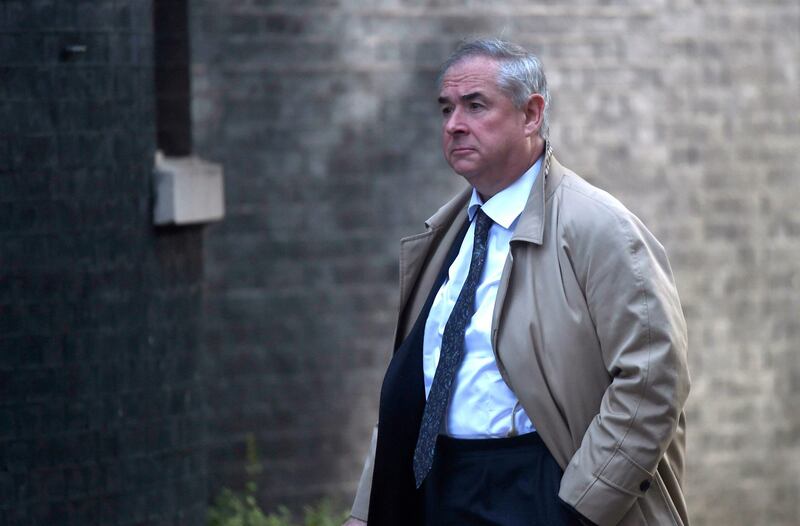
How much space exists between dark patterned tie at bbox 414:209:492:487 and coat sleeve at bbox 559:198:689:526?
0.37 metres

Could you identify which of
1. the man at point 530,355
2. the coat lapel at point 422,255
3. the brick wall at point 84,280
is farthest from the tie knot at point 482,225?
the brick wall at point 84,280

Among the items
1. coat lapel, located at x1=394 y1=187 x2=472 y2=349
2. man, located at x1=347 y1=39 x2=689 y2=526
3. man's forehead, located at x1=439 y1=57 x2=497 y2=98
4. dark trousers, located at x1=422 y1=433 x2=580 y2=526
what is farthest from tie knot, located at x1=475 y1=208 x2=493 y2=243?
dark trousers, located at x1=422 y1=433 x2=580 y2=526

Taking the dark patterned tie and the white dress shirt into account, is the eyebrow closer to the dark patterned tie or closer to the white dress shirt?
the white dress shirt

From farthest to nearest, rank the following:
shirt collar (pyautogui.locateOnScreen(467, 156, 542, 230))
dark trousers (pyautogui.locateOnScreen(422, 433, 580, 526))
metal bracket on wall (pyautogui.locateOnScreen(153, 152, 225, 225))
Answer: metal bracket on wall (pyautogui.locateOnScreen(153, 152, 225, 225)), shirt collar (pyautogui.locateOnScreen(467, 156, 542, 230)), dark trousers (pyautogui.locateOnScreen(422, 433, 580, 526))

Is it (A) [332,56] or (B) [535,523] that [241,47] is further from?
(B) [535,523]

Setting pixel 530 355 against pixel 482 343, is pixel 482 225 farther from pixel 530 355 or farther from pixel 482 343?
pixel 530 355

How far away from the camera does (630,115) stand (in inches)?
336

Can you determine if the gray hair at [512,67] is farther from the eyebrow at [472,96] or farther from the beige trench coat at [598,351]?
the beige trench coat at [598,351]

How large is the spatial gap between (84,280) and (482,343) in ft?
8.82

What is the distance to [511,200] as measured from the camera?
3.77 meters

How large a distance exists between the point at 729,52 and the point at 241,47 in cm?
310

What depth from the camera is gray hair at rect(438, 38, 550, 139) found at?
3.68 m

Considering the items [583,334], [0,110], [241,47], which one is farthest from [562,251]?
[241,47]

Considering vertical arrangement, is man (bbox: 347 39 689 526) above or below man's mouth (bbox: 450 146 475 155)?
below
